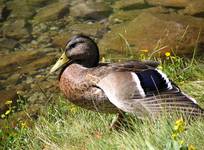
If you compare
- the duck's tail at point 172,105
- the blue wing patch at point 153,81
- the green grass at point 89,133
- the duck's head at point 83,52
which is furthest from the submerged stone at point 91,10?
the duck's tail at point 172,105

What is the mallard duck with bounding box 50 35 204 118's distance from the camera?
14.0ft

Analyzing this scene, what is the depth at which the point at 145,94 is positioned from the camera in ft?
14.2

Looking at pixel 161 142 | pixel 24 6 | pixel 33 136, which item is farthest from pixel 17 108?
pixel 24 6

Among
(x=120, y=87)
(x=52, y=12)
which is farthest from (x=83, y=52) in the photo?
(x=52, y=12)

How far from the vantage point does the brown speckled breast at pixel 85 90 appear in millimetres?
4445

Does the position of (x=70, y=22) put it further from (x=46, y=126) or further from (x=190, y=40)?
(x=46, y=126)

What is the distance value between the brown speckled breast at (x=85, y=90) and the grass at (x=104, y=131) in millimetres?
228

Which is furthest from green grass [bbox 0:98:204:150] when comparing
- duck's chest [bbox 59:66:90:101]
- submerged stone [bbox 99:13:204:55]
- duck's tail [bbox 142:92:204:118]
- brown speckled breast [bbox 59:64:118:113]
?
submerged stone [bbox 99:13:204:55]

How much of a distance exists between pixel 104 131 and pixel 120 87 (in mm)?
573

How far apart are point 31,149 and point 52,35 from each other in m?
4.65

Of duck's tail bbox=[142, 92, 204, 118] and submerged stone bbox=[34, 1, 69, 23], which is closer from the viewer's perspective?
duck's tail bbox=[142, 92, 204, 118]

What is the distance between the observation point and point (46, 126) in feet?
17.3

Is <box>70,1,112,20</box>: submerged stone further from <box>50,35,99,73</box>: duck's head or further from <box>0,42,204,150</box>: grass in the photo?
<box>50,35,99,73</box>: duck's head

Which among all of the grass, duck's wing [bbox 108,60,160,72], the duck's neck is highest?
duck's wing [bbox 108,60,160,72]
